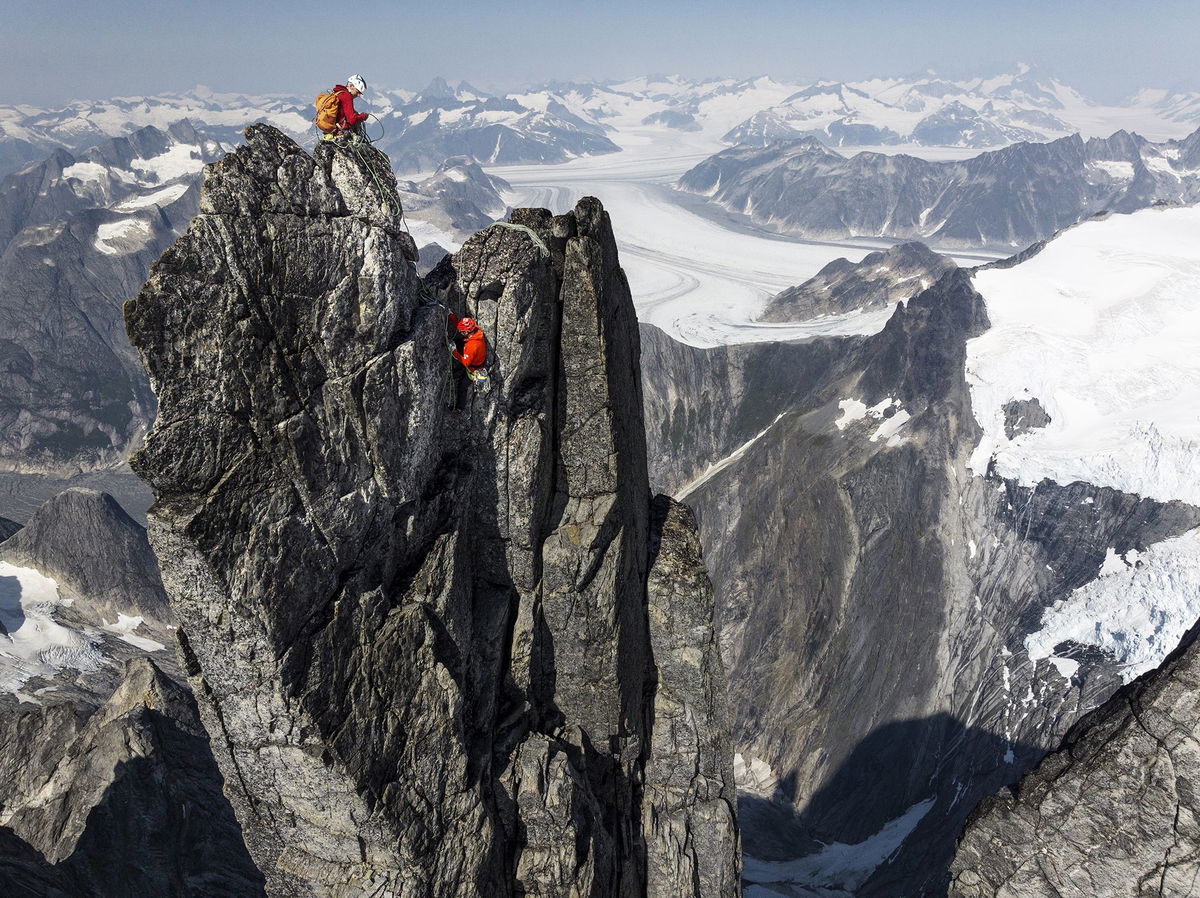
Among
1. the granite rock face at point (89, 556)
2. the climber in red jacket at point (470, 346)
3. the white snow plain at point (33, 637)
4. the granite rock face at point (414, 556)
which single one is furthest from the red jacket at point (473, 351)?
the granite rock face at point (89, 556)

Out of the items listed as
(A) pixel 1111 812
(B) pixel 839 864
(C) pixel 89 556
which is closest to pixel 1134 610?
(B) pixel 839 864

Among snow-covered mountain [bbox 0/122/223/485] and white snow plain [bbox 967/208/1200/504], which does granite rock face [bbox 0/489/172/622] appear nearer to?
snow-covered mountain [bbox 0/122/223/485]

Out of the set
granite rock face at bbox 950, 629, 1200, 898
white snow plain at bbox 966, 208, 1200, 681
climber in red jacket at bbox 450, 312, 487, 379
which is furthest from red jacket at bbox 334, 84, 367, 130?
white snow plain at bbox 966, 208, 1200, 681

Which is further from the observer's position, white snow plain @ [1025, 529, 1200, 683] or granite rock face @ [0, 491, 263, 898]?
white snow plain @ [1025, 529, 1200, 683]

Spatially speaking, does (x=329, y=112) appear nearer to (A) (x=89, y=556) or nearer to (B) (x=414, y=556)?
(B) (x=414, y=556)

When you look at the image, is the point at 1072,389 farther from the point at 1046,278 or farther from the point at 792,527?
the point at 792,527

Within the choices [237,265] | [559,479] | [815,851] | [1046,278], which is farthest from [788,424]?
[237,265]
